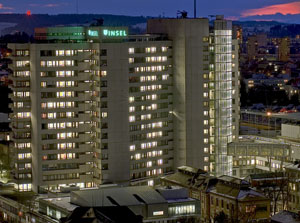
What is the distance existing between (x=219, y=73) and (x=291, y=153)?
9563 mm

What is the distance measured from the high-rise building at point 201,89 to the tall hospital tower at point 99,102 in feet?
0.40

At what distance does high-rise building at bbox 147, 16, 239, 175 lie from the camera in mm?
79812

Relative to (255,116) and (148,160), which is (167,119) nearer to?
(148,160)

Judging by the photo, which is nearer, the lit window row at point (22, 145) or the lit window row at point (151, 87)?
the lit window row at point (22, 145)

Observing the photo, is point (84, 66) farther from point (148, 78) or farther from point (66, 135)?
point (148, 78)

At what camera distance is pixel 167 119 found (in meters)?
80.0

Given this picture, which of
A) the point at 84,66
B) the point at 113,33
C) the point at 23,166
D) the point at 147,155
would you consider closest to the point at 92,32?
the point at 113,33

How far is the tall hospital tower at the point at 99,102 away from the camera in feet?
244

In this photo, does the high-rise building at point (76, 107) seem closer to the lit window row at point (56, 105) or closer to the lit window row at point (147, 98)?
the lit window row at point (56, 105)

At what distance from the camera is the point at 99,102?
74812 millimetres

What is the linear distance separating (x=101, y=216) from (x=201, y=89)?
25.7 metres

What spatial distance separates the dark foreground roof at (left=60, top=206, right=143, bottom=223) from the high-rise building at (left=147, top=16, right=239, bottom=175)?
21.9 metres

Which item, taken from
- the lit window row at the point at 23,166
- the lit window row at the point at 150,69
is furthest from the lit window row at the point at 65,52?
the lit window row at the point at 23,166

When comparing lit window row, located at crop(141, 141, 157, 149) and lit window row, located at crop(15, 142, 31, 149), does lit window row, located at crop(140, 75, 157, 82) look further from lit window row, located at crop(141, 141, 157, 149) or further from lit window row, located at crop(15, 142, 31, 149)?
lit window row, located at crop(15, 142, 31, 149)
